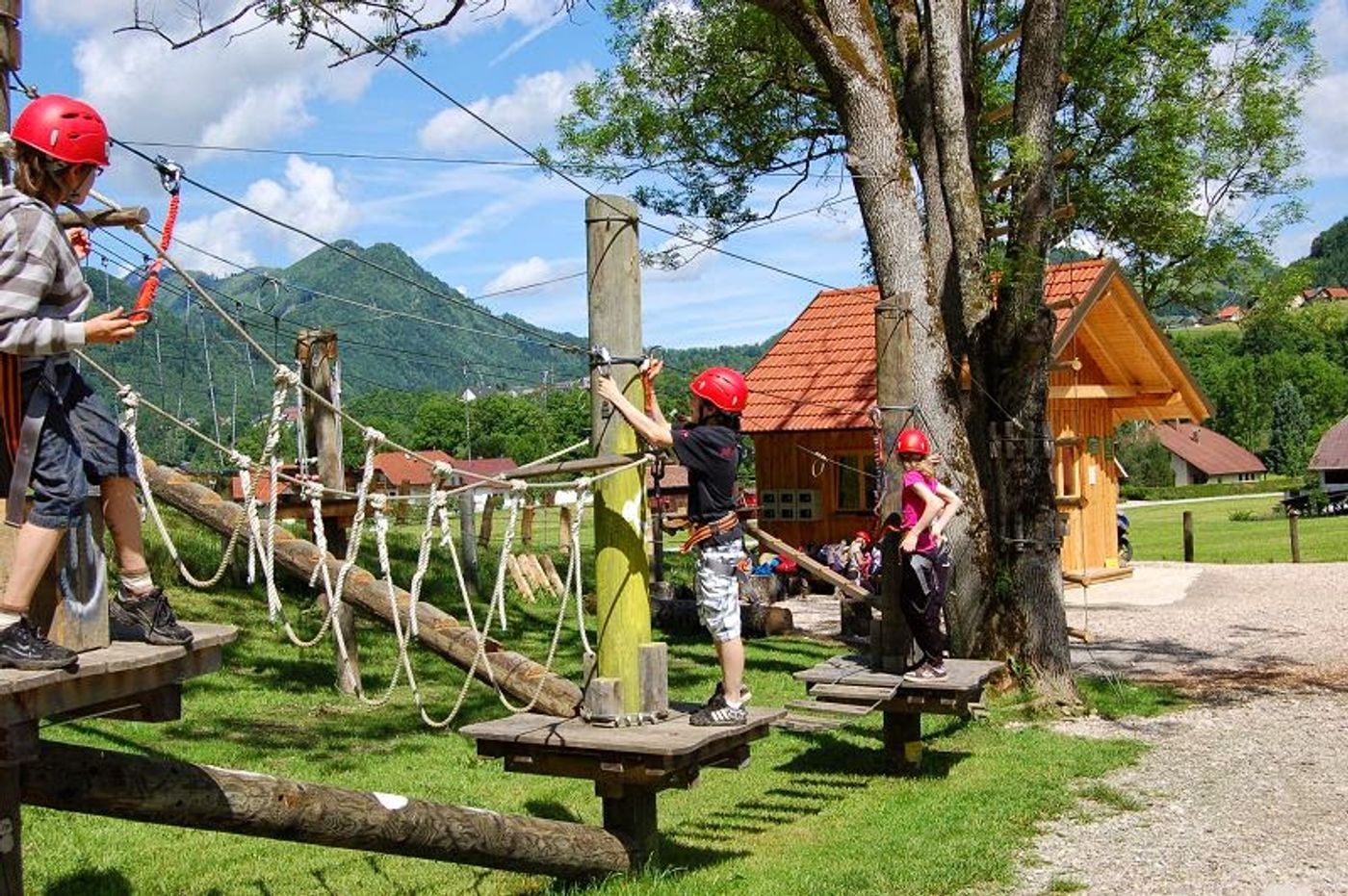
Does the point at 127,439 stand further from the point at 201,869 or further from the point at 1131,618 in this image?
the point at 1131,618

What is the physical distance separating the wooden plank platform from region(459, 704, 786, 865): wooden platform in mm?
2172

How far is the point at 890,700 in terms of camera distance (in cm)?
1024

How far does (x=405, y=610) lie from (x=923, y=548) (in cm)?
400

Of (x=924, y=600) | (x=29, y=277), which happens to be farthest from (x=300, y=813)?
(x=924, y=600)

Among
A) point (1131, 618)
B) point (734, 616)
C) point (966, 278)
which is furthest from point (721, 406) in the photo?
point (1131, 618)

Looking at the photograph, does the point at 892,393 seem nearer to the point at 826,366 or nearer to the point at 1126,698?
the point at 1126,698

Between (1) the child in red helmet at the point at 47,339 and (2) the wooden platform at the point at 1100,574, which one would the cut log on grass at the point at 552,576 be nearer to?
(2) the wooden platform at the point at 1100,574

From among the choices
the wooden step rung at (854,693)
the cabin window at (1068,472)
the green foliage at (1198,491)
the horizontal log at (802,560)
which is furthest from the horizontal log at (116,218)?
the green foliage at (1198,491)

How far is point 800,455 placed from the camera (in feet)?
86.4

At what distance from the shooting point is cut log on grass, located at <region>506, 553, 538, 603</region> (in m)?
21.3

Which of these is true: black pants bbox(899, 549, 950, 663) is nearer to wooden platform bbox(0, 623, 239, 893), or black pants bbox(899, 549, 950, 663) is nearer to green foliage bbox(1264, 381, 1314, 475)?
wooden platform bbox(0, 623, 239, 893)

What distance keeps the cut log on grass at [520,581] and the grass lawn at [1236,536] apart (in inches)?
667

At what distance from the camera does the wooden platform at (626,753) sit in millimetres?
6926

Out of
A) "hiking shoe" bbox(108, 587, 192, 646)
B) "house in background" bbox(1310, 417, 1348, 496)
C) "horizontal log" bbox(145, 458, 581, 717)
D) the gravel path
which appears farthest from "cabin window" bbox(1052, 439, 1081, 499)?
"house in background" bbox(1310, 417, 1348, 496)
